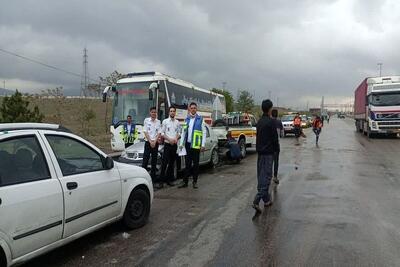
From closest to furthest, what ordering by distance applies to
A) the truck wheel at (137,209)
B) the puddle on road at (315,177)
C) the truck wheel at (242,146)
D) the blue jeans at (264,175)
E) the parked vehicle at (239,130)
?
1. the truck wheel at (137,209)
2. the blue jeans at (264,175)
3. the puddle on road at (315,177)
4. the parked vehicle at (239,130)
5. the truck wheel at (242,146)

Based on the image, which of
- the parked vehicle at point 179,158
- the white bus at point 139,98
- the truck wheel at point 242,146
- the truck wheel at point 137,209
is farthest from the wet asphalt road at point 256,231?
the white bus at point 139,98

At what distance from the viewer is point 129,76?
56.4ft

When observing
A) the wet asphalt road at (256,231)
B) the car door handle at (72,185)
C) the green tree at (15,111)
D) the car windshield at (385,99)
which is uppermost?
the car windshield at (385,99)

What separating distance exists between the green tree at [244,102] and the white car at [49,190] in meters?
52.3

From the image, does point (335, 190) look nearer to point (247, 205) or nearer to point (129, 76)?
point (247, 205)

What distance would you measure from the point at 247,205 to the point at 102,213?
3195 mm

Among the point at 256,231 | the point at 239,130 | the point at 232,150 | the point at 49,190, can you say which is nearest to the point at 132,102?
the point at 239,130

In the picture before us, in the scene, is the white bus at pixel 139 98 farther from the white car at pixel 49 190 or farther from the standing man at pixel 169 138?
the white car at pixel 49 190

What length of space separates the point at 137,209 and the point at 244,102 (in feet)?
173

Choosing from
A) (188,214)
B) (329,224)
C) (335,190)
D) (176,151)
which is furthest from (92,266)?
(335,190)

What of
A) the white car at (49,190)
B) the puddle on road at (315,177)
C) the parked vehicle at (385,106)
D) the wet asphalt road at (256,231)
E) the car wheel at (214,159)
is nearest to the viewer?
the white car at (49,190)

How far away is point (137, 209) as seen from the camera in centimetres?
629

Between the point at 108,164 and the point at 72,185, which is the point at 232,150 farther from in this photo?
the point at 72,185

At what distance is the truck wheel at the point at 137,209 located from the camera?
6.07 meters
